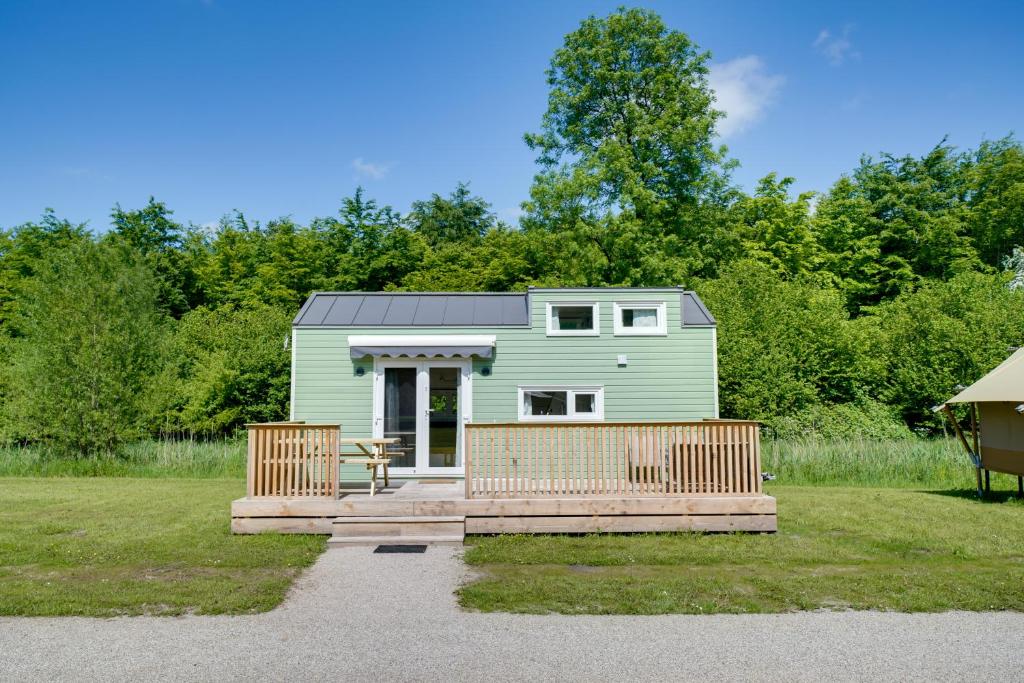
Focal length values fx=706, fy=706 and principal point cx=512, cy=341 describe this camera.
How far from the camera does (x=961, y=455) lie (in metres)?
14.0

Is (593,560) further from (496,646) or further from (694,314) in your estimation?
(694,314)

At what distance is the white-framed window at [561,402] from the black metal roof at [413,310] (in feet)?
3.95

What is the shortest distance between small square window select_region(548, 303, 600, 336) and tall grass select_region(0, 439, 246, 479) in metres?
7.13

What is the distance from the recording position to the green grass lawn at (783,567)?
16.9ft

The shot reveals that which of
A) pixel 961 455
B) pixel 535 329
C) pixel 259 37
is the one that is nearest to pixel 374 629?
pixel 535 329

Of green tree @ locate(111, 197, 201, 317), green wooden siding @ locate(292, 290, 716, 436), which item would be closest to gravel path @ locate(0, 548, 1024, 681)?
green wooden siding @ locate(292, 290, 716, 436)

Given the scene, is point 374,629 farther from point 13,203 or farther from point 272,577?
point 13,203

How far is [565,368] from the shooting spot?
11930 mm

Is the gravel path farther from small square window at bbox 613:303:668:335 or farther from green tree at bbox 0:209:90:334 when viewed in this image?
green tree at bbox 0:209:90:334

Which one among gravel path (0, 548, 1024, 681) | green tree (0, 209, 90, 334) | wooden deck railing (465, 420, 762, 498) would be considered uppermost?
green tree (0, 209, 90, 334)

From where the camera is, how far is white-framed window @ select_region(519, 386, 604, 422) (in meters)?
11.8

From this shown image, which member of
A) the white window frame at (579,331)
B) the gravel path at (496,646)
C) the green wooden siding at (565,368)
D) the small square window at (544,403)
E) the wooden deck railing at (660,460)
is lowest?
the gravel path at (496,646)

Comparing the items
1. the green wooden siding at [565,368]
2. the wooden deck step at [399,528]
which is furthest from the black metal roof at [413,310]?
the wooden deck step at [399,528]

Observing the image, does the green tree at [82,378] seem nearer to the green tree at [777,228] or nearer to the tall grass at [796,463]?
the tall grass at [796,463]
